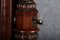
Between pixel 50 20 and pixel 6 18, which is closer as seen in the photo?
pixel 6 18

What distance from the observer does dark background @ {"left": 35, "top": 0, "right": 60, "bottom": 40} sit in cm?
139

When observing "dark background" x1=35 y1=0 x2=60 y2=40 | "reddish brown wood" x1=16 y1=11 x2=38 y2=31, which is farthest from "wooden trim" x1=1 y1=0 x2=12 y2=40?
"dark background" x1=35 y1=0 x2=60 y2=40

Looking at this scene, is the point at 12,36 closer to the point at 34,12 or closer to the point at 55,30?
the point at 34,12

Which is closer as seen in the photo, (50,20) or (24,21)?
(24,21)

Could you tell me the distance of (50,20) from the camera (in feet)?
4.60

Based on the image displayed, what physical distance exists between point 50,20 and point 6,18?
546 mm

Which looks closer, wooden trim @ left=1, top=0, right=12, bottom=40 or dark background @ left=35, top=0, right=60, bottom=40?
wooden trim @ left=1, top=0, right=12, bottom=40

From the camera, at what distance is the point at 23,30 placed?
1033mm

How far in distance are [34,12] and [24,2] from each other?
10cm

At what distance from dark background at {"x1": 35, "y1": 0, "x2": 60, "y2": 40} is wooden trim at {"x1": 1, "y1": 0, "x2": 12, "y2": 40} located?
462mm

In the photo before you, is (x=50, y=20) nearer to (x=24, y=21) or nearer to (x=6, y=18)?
(x=24, y=21)

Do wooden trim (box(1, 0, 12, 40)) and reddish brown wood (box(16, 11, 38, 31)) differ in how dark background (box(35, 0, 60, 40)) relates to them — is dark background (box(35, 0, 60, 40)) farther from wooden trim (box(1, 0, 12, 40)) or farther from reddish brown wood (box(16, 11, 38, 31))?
wooden trim (box(1, 0, 12, 40))

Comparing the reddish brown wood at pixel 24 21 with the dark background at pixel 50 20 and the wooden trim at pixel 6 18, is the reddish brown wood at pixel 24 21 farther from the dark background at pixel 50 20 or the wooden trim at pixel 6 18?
→ the dark background at pixel 50 20

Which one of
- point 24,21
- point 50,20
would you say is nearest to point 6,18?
point 24,21
